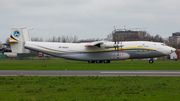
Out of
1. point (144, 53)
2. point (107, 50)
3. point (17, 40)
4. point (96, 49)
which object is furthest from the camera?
point (17, 40)

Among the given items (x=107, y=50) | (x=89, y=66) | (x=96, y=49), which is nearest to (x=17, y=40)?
(x=96, y=49)

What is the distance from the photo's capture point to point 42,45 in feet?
153

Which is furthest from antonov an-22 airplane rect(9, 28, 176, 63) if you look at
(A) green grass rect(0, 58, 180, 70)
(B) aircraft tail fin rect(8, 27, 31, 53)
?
(A) green grass rect(0, 58, 180, 70)

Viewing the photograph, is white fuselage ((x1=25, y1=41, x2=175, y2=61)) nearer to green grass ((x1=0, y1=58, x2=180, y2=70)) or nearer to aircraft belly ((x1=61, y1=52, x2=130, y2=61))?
aircraft belly ((x1=61, y1=52, x2=130, y2=61))

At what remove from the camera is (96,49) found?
46062 mm

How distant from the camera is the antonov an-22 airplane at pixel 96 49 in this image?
4447 centimetres

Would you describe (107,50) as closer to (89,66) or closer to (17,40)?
(89,66)
